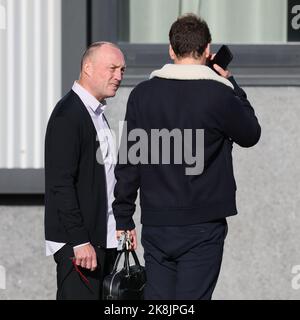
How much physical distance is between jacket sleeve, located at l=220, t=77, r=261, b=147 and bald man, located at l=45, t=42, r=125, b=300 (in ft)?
2.22

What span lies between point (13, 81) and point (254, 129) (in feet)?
7.44

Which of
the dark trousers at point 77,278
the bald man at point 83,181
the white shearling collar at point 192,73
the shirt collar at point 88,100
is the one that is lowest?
the dark trousers at point 77,278

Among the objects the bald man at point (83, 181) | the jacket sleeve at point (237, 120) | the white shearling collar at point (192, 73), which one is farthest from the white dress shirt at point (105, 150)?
the jacket sleeve at point (237, 120)

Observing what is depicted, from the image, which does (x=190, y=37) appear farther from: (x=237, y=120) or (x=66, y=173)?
(x=66, y=173)

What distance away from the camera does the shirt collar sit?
4887mm

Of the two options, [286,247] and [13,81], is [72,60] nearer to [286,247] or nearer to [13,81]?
[13,81]

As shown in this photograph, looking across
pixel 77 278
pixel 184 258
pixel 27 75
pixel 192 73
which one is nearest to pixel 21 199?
pixel 27 75

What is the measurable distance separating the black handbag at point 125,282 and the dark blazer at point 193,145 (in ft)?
1.02

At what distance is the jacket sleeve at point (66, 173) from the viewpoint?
4.71 metres

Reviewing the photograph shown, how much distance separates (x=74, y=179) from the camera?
15.7 ft

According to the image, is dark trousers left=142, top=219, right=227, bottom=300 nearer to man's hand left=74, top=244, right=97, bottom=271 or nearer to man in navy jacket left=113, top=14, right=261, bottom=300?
man in navy jacket left=113, top=14, right=261, bottom=300

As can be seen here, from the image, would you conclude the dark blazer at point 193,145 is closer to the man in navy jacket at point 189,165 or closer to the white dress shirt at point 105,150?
the man in navy jacket at point 189,165

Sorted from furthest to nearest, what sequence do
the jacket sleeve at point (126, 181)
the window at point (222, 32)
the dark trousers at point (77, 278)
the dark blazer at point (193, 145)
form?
the window at point (222, 32) < the dark trousers at point (77, 278) < the jacket sleeve at point (126, 181) < the dark blazer at point (193, 145)

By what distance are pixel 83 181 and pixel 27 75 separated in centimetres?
171
